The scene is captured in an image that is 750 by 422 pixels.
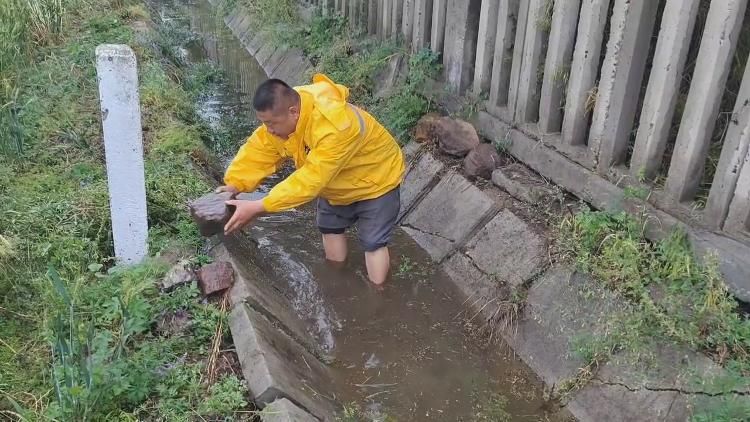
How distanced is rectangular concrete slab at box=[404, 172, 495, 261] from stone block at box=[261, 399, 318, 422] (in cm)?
232

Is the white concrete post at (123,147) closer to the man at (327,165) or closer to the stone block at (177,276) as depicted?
the stone block at (177,276)

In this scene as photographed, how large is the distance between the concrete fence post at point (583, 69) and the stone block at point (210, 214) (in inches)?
96.4

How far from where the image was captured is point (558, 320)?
12.3 feet

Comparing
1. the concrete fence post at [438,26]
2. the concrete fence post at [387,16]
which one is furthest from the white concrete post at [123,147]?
the concrete fence post at [387,16]

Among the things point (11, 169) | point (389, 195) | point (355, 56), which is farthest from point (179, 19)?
point (389, 195)

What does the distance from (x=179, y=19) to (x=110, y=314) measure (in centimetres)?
1192

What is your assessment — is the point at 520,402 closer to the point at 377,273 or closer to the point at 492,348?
the point at 492,348

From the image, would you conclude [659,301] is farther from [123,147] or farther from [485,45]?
[123,147]

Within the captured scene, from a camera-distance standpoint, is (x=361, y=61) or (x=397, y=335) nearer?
(x=397, y=335)

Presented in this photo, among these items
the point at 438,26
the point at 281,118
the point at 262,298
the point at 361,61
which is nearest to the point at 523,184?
the point at 281,118

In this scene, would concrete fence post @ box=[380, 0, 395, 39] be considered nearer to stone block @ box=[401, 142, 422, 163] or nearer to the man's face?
stone block @ box=[401, 142, 422, 163]

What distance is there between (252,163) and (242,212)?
65 cm

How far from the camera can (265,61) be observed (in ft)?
33.7

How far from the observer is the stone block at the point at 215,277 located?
352 centimetres
